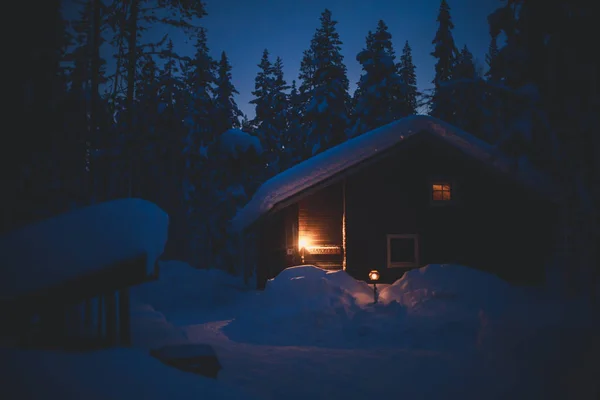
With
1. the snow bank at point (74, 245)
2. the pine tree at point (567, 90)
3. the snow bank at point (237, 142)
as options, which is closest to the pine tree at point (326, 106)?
the snow bank at point (237, 142)

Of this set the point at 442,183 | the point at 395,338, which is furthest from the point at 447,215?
the point at 395,338

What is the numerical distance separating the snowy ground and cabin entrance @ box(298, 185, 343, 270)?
2043mm

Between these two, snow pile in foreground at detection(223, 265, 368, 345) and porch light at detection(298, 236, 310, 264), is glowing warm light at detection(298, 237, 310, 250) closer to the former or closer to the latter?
porch light at detection(298, 236, 310, 264)

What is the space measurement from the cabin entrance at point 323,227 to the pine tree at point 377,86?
13.3 m

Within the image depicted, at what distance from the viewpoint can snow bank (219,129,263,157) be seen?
24.8 meters

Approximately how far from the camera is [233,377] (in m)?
6.22

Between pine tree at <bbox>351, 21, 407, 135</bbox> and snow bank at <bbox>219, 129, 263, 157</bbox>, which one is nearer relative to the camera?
snow bank at <bbox>219, 129, 263, 157</bbox>

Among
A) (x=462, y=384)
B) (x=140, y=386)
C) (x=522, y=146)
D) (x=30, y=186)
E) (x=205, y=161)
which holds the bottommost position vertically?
(x=462, y=384)

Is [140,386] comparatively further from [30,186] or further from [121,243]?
[30,186]

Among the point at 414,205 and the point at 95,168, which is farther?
the point at 414,205

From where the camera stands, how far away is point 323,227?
15.2 meters

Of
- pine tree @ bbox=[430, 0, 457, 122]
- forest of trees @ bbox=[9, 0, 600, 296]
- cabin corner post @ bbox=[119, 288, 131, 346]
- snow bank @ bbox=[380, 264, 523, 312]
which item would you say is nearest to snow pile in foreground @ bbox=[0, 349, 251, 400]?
cabin corner post @ bbox=[119, 288, 131, 346]

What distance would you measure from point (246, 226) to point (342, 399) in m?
9.84

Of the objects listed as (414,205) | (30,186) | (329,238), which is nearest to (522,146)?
(414,205)
